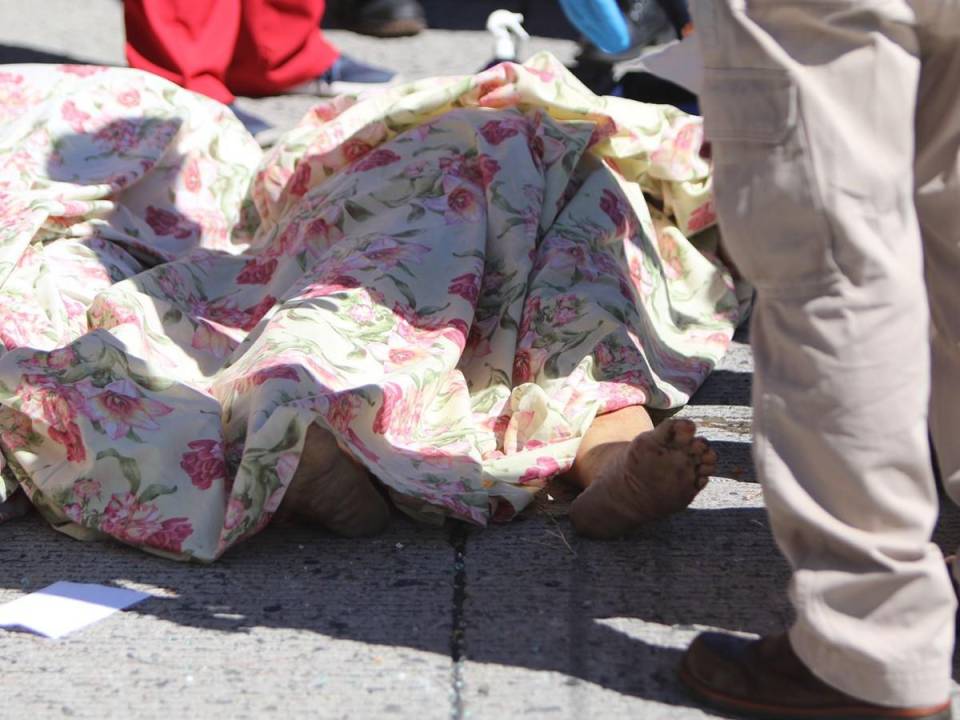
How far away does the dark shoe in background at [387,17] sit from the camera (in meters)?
5.54

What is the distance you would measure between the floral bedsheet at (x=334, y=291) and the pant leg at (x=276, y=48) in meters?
1.20

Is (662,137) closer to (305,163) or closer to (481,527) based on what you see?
(305,163)

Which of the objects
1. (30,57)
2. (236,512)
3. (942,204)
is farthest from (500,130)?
(30,57)

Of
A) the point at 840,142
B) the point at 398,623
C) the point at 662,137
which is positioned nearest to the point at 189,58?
the point at 662,137

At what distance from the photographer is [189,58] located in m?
3.70

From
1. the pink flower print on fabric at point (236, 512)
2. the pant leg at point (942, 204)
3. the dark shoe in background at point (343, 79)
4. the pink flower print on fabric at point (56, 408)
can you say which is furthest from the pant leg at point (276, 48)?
the pant leg at point (942, 204)

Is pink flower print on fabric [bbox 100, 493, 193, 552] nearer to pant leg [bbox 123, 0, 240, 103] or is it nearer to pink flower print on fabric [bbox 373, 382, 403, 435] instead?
pink flower print on fabric [bbox 373, 382, 403, 435]

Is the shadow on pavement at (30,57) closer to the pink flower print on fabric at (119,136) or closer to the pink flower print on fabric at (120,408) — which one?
the pink flower print on fabric at (119,136)

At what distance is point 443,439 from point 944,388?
2.37 feet

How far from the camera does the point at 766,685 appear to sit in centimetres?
143

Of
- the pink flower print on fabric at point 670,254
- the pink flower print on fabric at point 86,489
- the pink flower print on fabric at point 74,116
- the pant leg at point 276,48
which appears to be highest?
the pink flower print on fabric at point 86,489

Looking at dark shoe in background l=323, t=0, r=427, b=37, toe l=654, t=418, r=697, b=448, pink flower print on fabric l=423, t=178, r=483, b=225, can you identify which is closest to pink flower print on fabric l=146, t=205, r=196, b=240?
pink flower print on fabric l=423, t=178, r=483, b=225

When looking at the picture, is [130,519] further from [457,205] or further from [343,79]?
[343,79]

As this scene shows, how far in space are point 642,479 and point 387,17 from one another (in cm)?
411
